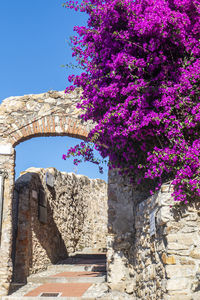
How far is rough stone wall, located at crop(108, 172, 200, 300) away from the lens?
3684 mm

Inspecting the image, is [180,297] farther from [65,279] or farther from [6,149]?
[6,149]

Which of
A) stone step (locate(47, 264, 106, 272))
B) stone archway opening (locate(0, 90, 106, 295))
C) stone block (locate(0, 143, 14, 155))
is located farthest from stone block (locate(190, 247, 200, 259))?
stone block (locate(0, 143, 14, 155))

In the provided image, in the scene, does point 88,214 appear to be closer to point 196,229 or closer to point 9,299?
point 9,299

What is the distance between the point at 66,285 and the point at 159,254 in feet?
11.7

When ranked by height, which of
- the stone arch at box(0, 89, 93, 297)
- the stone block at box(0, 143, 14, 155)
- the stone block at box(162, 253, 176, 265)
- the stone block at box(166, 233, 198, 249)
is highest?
the stone arch at box(0, 89, 93, 297)

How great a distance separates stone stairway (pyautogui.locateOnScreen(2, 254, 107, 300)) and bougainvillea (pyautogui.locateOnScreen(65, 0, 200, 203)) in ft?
7.67

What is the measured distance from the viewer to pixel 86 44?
5621mm

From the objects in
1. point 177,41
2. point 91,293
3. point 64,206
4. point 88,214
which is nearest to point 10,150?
point 91,293

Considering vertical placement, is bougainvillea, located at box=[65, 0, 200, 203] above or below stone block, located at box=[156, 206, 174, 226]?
above

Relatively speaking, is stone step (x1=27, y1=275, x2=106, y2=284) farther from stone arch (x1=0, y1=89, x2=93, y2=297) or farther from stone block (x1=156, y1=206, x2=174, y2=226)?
stone block (x1=156, y1=206, x2=174, y2=226)

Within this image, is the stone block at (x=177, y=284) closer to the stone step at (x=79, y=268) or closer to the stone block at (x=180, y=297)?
the stone block at (x=180, y=297)

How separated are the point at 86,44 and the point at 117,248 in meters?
3.41

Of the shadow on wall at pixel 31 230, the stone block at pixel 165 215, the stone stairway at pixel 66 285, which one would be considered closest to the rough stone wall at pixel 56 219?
the shadow on wall at pixel 31 230

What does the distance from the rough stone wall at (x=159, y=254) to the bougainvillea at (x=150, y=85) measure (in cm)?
27
